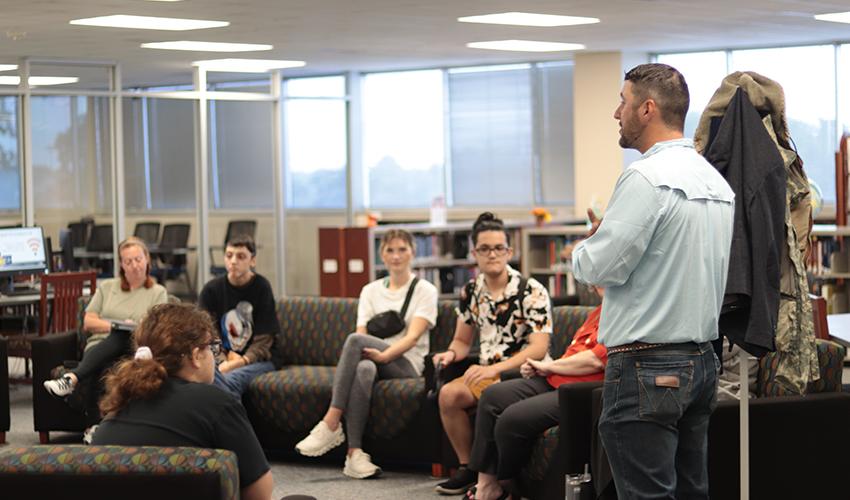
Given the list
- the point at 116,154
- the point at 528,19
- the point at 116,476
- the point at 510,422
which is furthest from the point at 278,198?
the point at 116,476

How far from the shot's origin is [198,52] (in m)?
11.3

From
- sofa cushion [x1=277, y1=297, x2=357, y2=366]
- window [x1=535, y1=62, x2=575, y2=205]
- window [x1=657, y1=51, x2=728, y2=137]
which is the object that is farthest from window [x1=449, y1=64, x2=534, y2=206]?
sofa cushion [x1=277, y1=297, x2=357, y2=366]

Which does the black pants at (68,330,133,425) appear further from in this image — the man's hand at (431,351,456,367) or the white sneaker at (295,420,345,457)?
the man's hand at (431,351,456,367)

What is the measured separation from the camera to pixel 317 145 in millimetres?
14422

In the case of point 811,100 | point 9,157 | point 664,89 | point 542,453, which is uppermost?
point 811,100

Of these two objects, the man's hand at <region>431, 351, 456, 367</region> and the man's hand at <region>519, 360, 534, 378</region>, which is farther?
the man's hand at <region>431, 351, 456, 367</region>

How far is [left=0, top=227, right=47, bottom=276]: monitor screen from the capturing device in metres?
9.70

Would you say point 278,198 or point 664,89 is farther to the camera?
point 278,198

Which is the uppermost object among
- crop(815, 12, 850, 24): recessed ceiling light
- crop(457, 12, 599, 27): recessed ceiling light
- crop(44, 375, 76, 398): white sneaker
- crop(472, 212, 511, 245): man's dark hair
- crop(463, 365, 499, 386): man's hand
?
crop(815, 12, 850, 24): recessed ceiling light

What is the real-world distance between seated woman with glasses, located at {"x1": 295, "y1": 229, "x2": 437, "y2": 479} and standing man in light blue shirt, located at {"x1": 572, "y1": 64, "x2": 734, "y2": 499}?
9.89ft

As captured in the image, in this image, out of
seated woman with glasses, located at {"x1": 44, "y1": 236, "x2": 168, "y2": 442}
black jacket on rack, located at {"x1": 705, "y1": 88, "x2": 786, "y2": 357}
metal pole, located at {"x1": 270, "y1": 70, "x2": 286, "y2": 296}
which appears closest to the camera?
black jacket on rack, located at {"x1": 705, "y1": 88, "x2": 786, "y2": 357}

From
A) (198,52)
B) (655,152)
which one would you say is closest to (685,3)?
(198,52)

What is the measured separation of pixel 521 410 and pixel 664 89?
Answer: 90.4 inches

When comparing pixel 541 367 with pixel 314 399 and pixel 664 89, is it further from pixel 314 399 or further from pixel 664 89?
pixel 664 89
